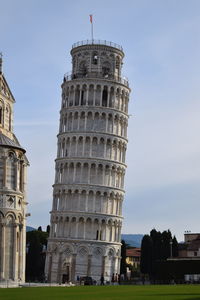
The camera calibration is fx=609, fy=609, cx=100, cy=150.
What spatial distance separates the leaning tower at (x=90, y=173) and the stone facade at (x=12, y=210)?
26.4m

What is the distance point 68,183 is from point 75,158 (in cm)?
396

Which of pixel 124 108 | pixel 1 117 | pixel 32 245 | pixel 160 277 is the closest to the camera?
pixel 1 117

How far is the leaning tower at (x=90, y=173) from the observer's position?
298 ft

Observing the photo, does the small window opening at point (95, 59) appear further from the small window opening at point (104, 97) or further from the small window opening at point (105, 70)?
the small window opening at point (104, 97)

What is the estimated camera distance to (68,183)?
92875 mm

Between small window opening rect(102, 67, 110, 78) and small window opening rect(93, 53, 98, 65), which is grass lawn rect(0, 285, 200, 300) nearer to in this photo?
small window opening rect(102, 67, 110, 78)

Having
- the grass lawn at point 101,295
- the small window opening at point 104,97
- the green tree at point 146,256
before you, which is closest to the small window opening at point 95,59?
the small window opening at point 104,97

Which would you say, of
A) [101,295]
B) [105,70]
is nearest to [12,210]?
[101,295]

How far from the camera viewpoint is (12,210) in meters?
61.2

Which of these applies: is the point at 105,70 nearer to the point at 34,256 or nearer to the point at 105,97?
the point at 105,97

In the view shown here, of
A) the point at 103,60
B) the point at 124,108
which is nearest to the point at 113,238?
the point at 124,108

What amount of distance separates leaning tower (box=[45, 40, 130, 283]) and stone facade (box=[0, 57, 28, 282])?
1038 inches

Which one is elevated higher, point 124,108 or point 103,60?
point 103,60

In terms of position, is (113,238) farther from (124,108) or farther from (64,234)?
(124,108)
